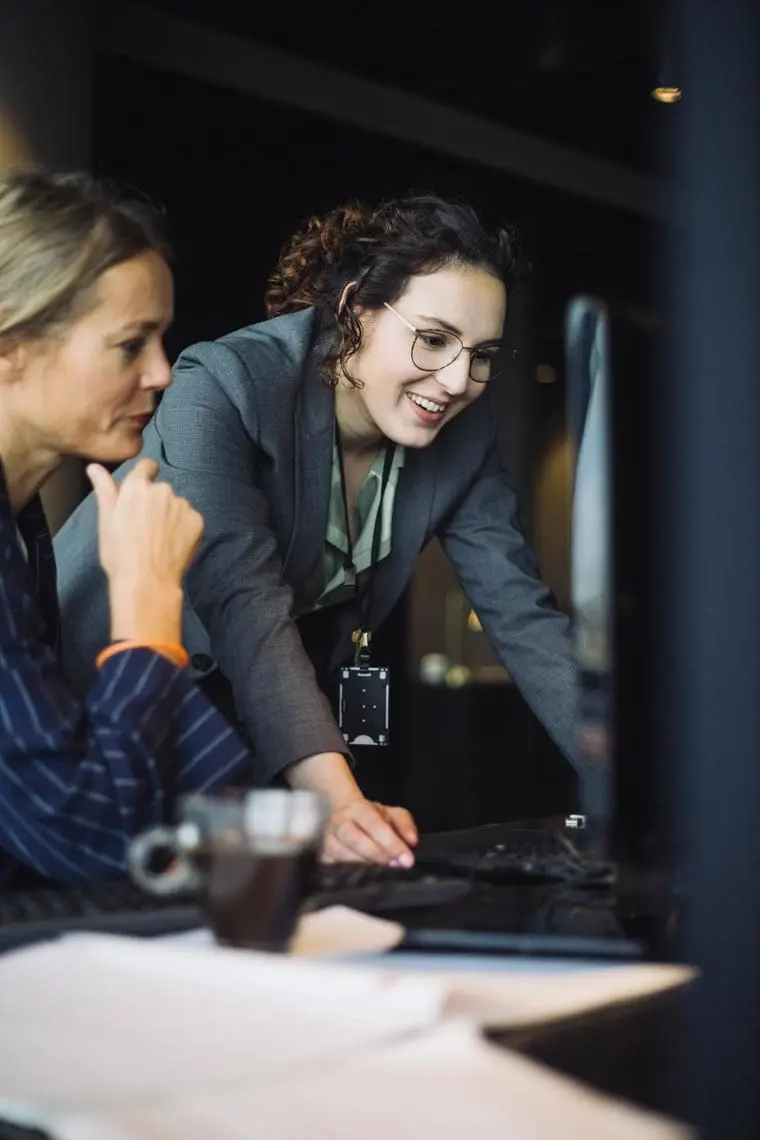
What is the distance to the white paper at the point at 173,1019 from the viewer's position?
1.67 feet

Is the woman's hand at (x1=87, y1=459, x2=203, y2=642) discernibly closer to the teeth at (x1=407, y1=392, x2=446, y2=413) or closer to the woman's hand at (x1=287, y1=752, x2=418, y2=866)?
the woman's hand at (x1=287, y1=752, x2=418, y2=866)

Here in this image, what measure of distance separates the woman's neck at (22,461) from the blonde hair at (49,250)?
10 centimetres

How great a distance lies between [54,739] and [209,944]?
471mm

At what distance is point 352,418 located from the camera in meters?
2.12

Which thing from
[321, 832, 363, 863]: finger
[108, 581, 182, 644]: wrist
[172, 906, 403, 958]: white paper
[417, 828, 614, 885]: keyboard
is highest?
[108, 581, 182, 644]: wrist

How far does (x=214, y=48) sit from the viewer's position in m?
4.04

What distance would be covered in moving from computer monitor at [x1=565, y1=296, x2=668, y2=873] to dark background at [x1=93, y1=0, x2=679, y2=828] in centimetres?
268

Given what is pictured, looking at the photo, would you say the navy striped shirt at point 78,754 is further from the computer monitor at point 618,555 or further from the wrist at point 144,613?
the computer monitor at point 618,555

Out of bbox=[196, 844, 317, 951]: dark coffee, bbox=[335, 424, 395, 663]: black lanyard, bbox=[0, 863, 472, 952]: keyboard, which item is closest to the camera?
bbox=[196, 844, 317, 951]: dark coffee

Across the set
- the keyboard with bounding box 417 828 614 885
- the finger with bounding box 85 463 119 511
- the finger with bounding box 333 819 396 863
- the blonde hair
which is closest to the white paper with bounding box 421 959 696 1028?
the keyboard with bounding box 417 828 614 885

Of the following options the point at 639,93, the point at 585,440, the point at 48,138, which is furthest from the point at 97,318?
the point at 639,93

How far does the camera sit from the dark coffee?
0.69 metres

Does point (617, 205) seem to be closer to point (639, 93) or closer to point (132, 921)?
point (639, 93)

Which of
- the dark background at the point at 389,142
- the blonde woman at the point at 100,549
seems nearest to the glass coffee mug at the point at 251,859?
the blonde woman at the point at 100,549
